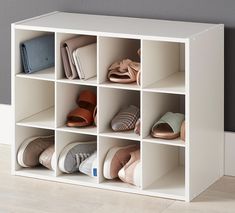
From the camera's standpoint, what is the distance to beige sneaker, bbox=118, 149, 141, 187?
11.2 feet

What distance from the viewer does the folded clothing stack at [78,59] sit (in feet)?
11.4

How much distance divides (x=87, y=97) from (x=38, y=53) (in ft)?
0.89

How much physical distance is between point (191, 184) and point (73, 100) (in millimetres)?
634

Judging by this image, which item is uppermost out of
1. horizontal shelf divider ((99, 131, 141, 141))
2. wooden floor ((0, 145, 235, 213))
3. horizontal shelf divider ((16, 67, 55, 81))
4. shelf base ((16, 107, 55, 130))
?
horizontal shelf divider ((16, 67, 55, 81))

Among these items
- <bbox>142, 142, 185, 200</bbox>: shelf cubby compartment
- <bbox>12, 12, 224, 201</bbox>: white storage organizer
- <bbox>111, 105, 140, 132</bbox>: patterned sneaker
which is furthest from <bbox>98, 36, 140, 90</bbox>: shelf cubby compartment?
<bbox>142, 142, 185, 200</bbox>: shelf cubby compartment

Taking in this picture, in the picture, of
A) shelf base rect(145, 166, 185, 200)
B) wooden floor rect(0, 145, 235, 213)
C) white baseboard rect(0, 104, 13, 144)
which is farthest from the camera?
white baseboard rect(0, 104, 13, 144)

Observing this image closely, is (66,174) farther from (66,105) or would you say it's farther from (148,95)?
(148,95)

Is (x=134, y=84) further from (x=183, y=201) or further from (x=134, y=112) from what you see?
(x=183, y=201)

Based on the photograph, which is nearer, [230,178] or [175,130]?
[175,130]

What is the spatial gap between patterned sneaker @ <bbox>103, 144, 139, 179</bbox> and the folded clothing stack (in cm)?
32

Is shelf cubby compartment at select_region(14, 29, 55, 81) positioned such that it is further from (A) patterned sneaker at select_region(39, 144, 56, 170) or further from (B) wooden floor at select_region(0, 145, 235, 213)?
(B) wooden floor at select_region(0, 145, 235, 213)

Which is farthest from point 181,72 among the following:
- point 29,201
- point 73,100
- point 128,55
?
point 29,201

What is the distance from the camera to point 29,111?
3.70 m

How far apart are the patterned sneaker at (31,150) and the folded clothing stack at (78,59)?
0.35 meters
